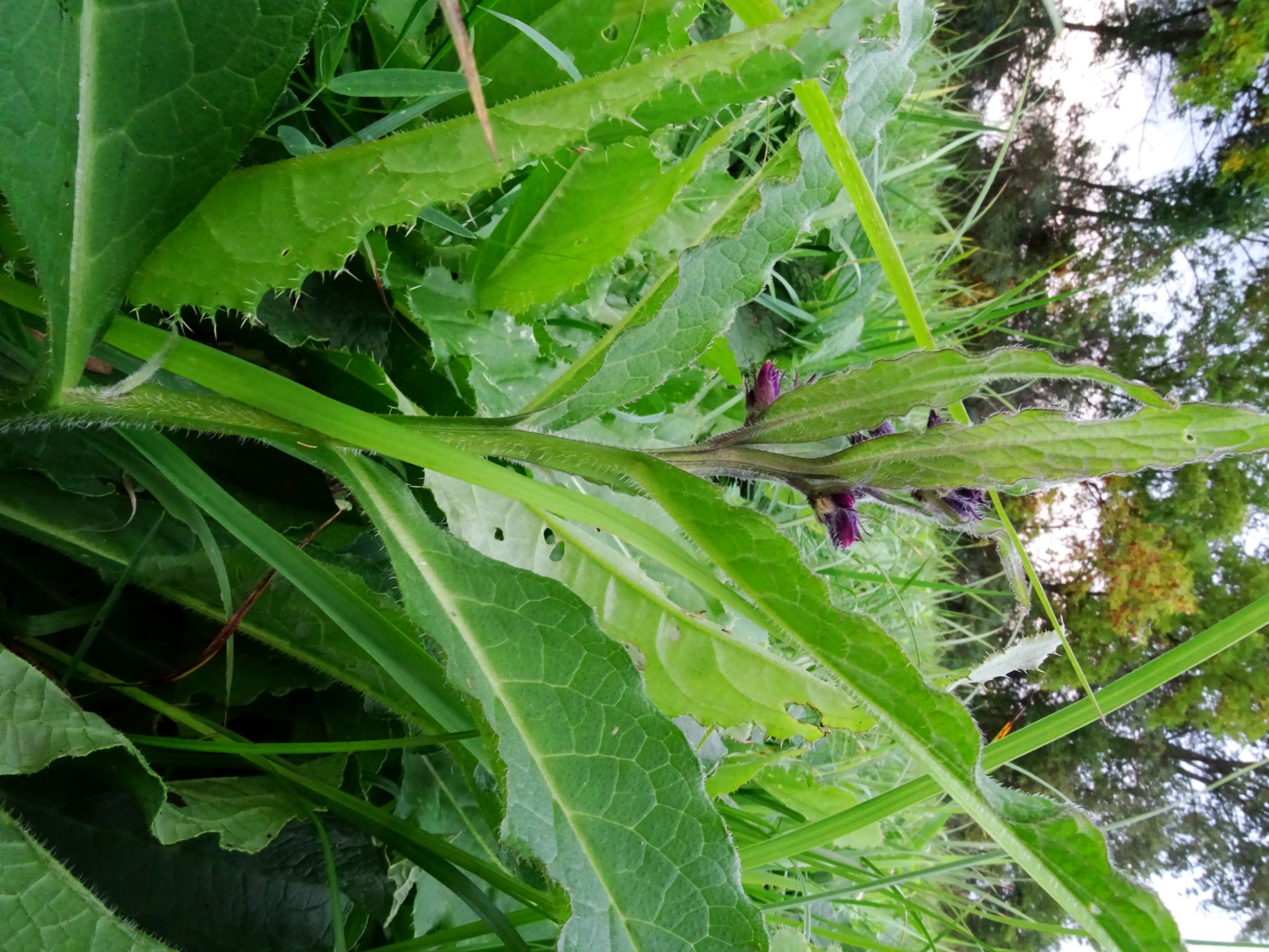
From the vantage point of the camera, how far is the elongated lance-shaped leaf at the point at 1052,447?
0.20m

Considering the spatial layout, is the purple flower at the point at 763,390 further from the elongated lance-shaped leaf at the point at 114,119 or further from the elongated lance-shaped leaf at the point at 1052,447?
the elongated lance-shaped leaf at the point at 114,119

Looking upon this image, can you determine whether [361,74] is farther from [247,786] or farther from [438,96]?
[247,786]

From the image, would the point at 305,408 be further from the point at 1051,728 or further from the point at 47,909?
the point at 1051,728

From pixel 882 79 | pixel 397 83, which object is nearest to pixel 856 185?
pixel 882 79

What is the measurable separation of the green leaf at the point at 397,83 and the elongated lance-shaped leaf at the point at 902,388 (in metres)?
0.15

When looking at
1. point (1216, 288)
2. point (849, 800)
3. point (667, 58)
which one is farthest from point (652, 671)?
point (1216, 288)

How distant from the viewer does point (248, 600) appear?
28cm

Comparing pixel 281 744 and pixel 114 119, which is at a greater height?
pixel 114 119

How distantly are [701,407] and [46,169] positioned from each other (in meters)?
0.53

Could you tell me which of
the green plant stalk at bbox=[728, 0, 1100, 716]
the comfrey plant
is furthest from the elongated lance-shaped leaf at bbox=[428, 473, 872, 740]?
the green plant stalk at bbox=[728, 0, 1100, 716]

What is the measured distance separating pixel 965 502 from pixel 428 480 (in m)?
0.18

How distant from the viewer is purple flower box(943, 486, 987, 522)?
0.83 feet

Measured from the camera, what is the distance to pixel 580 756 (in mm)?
217

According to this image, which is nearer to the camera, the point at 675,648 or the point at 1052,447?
the point at 1052,447
